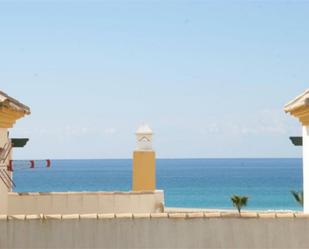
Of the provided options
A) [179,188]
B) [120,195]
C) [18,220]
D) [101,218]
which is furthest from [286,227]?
[179,188]

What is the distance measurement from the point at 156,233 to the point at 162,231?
88 mm

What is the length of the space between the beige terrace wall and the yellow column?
11.7 ft

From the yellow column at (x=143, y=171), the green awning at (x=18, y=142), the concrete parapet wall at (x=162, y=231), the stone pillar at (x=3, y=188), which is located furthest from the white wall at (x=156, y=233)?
the yellow column at (x=143, y=171)

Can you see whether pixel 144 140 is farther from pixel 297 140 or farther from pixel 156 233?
pixel 156 233

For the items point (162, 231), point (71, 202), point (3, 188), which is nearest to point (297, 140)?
A: point (71, 202)

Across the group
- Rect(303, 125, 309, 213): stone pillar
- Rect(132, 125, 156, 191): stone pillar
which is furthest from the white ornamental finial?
Rect(303, 125, 309, 213): stone pillar

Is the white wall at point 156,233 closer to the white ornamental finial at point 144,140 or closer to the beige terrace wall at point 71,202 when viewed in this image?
the beige terrace wall at point 71,202

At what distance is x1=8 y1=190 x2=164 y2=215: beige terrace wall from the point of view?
14102mm

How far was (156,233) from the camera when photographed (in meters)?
10.4

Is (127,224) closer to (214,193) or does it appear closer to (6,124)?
(6,124)

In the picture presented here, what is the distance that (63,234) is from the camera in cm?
1034

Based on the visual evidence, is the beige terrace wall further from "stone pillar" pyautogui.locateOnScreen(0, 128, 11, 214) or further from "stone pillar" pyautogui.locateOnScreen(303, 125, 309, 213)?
"stone pillar" pyautogui.locateOnScreen(303, 125, 309, 213)

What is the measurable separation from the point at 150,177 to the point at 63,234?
27.5 feet

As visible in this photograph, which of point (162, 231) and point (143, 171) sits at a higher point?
point (143, 171)
